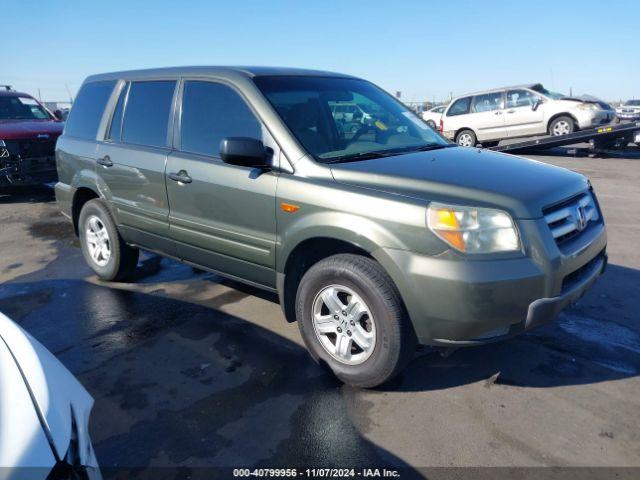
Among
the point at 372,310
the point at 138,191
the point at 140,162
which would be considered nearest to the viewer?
the point at 372,310

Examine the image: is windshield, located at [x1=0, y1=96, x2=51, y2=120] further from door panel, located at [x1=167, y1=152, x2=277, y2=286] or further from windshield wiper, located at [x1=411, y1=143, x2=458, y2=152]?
windshield wiper, located at [x1=411, y1=143, x2=458, y2=152]

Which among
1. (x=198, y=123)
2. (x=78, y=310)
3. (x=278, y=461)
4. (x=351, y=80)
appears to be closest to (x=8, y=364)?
(x=278, y=461)

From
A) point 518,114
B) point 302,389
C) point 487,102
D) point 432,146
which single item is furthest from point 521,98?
point 302,389

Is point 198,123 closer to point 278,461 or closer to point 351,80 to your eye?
point 351,80

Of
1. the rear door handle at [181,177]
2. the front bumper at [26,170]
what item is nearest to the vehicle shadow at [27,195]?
the front bumper at [26,170]

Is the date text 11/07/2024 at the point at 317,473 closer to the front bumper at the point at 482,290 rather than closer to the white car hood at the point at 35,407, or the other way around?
the front bumper at the point at 482,290

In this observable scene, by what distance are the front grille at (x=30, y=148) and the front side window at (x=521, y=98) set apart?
12237mm

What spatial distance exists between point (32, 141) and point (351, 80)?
7.25 m

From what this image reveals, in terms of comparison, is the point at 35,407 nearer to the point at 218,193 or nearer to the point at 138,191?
the point at 218,193

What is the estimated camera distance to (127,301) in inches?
180

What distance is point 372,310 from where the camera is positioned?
9.42ft

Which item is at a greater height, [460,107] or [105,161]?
[460,107]

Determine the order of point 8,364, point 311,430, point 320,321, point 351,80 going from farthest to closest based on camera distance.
A: point 351,80, point 320,321, point 311,430, point 8,364

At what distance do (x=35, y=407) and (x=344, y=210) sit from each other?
182 centimetres
